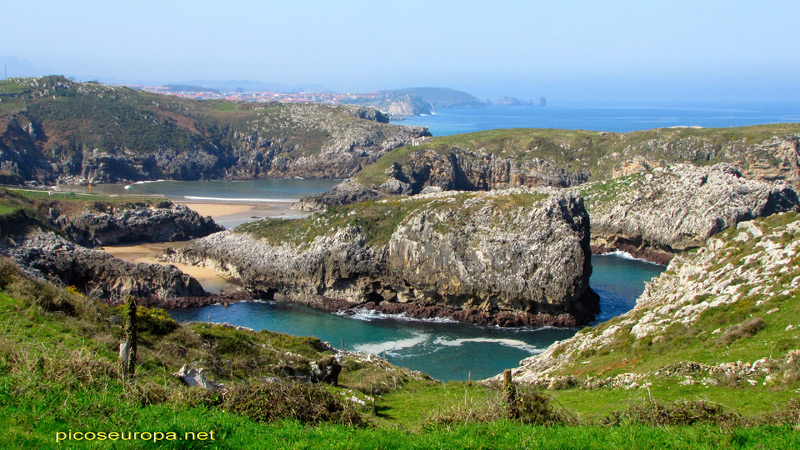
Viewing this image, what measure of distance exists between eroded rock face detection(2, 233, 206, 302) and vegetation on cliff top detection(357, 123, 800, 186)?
153 ft

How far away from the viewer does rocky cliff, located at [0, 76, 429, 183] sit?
10094 centimetres

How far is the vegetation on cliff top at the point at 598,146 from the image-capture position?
3177 inches

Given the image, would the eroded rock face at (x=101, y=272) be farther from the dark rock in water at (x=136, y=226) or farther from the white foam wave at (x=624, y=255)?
the white foam wave at (x=624, y=255)

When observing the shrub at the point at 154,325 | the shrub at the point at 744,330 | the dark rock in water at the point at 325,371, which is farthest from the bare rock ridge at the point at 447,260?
the shrub at the point at 154,325

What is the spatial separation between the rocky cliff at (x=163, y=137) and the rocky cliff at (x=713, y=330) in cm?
9151

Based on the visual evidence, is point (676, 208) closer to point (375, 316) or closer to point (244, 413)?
point (375, 316)

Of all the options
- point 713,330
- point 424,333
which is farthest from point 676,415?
point 424,333

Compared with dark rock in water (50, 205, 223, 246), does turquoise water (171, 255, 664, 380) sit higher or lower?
lower

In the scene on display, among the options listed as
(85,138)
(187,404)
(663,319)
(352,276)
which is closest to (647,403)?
(187,404)

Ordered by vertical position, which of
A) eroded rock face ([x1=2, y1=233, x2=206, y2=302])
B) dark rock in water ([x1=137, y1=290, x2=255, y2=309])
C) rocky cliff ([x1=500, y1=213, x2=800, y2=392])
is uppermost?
rocky cliff ([x1=500, y1=213, x2=800, y2=392])

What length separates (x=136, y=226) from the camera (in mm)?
60562

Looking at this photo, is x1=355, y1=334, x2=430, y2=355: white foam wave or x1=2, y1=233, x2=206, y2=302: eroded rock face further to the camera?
A: x1=2, y1=233, x2=206, y2=302: eroded rock face

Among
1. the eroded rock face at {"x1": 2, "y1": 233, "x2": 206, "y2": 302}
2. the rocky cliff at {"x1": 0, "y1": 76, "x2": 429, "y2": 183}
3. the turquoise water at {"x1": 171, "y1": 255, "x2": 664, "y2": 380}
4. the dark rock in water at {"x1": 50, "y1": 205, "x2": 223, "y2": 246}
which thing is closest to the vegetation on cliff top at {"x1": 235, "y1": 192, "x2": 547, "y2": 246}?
the turquoise water at {"x1": 171, "y1": 255, "x2": 664, "y2": 380}

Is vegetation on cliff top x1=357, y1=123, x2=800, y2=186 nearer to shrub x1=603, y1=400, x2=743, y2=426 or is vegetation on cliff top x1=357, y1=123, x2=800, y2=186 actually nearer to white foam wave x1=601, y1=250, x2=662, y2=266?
white foam wave x1=601, y1=250, x2=662, y2=266
